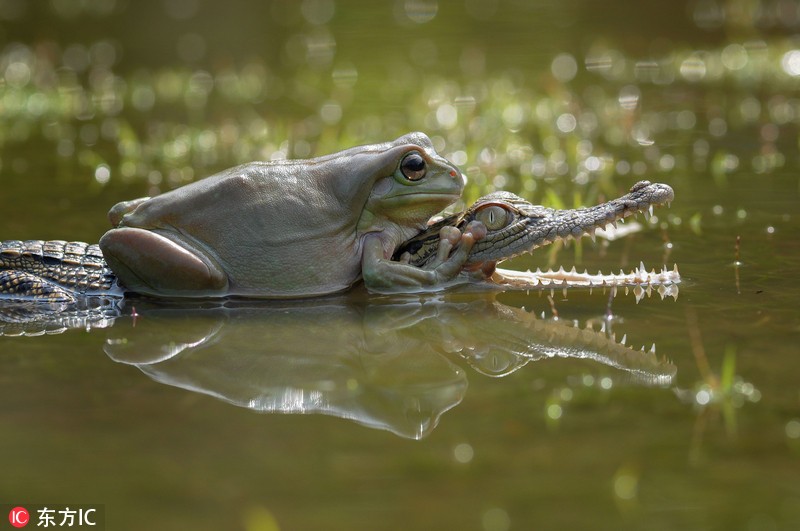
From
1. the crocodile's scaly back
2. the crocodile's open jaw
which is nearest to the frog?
the crocodile's open jaw

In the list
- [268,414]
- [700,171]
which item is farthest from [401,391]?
[700,171]

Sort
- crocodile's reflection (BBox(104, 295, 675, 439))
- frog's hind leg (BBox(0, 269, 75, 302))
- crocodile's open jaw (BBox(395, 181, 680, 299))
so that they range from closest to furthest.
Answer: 1. crocodile's reflection (BBox(104, 295, 675, 439))
2. crocodile's open jaw (BBox(395, 181, 680, 299))
3. frog's hind leg (BBox(0, 269, 75, 302))

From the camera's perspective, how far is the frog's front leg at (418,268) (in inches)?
258

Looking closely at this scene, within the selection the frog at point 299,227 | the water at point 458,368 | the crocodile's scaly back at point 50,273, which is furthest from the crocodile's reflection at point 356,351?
the crocodile's scaly back at point 50,273

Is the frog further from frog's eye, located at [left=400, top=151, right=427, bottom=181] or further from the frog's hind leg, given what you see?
the frog's hind leg

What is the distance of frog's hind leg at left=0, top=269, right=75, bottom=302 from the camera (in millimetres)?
6746

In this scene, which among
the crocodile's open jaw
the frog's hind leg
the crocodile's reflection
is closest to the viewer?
the crocodile's reflection

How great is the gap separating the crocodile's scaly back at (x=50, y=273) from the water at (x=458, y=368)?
0.46 m

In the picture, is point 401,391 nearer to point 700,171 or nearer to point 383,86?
point 700,171

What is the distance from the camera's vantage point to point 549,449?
4.20 meters

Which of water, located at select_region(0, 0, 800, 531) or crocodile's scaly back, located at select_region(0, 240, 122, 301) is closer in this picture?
water, located at select_region(0, 0, 800, 531)

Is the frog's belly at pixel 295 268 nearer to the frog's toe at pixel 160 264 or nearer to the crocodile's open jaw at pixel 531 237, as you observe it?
the frog's toe at pixel 160 264

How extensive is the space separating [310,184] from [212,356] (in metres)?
1.35

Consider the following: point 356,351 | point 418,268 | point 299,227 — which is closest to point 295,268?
point 299,227
